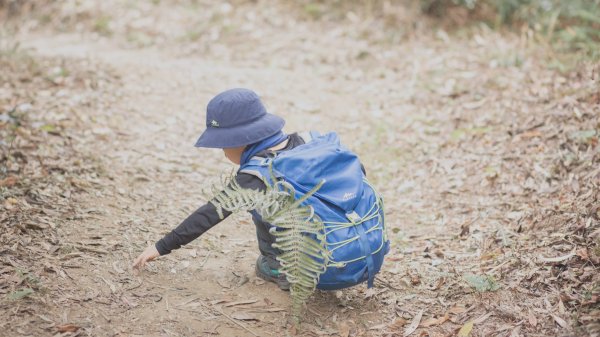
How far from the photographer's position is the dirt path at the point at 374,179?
11.2 feet

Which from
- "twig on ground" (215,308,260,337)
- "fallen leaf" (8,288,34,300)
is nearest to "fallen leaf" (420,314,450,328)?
"twig on ground" (215,308,260,337)

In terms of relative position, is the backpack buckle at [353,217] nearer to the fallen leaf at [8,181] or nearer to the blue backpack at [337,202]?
the blue backpack at [337,202]

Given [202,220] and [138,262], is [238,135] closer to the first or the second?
[202,220]

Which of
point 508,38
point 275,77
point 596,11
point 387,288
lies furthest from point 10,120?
point 596,11

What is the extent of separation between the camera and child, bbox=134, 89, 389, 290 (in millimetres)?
3264

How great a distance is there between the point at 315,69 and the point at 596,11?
3.92 meters

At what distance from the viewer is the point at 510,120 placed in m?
5.87

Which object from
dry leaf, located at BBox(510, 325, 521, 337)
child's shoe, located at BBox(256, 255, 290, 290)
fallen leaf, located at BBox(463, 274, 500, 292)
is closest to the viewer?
dry leaf, located at BBox(510, 325, 521, 337)

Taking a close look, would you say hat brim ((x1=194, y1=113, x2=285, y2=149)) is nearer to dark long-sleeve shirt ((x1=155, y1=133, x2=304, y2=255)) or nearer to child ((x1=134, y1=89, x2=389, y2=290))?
child ((x1=134, y1=89, x2=389, y2=290))

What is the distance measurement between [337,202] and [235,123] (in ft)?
2.58

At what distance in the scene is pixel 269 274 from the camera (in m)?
3.81

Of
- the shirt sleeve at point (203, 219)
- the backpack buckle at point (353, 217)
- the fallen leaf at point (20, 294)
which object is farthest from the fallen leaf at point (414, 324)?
the fallen leaf at point (20, 294)

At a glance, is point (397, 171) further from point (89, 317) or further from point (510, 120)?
point (89, 317)

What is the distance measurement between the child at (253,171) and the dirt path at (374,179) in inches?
16.9
